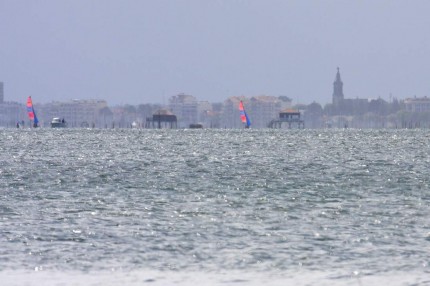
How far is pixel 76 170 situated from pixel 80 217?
35.3 metres

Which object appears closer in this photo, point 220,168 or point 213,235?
point 213,235

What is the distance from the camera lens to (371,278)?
2820 centimetres

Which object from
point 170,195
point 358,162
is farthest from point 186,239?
point 358,162

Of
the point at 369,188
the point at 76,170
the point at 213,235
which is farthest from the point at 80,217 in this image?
the point at 76,170

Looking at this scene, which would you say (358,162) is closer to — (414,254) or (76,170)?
(76,170)

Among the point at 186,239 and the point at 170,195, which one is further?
the point at 170,195

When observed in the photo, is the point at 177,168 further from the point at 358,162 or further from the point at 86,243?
the point at 86,243

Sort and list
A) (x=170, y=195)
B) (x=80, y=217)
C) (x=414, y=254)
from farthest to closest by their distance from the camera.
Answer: (x=170, y=195), (x=80, y=217), (x=414, y=254)

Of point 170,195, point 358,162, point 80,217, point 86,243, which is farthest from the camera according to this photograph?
point 358,162

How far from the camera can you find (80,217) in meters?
40.5

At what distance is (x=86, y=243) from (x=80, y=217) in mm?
6939

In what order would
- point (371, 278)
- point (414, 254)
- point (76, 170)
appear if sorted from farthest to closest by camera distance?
point (76, 170), point (414, 254), point (371, 278)

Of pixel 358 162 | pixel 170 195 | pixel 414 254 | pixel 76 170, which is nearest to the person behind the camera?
pixel 414 254

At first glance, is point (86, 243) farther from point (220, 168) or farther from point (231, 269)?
point (220, 168)
